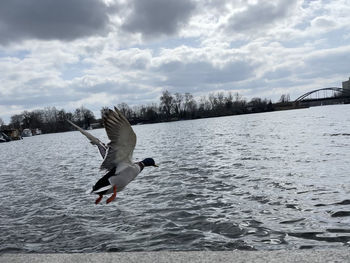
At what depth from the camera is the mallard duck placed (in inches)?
225

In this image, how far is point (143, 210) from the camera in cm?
1069

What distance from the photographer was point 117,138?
5852mm

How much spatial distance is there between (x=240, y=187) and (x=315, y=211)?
3824mm

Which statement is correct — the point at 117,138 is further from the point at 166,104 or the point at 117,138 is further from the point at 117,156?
the point at 166,104

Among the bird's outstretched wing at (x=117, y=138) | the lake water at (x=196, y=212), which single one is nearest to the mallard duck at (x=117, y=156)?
the bird's outstretched wing at (x=117, y=138)

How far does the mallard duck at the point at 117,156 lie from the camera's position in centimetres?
570

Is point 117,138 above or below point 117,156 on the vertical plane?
above

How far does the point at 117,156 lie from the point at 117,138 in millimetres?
414

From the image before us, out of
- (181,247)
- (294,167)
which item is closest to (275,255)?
(181,247)

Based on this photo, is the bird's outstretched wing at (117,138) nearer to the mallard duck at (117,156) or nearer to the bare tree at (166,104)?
the mallard duck at (117,156)

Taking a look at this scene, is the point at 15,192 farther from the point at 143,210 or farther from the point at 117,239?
the point at 117,239

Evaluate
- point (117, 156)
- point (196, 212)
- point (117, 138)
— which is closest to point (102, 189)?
point (117, 156)

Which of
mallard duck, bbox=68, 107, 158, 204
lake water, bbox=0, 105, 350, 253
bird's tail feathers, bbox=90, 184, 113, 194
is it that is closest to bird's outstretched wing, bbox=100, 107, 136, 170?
mallard duck, bbox=68, 107, 158, 204

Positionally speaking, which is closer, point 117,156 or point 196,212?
point 117,156
